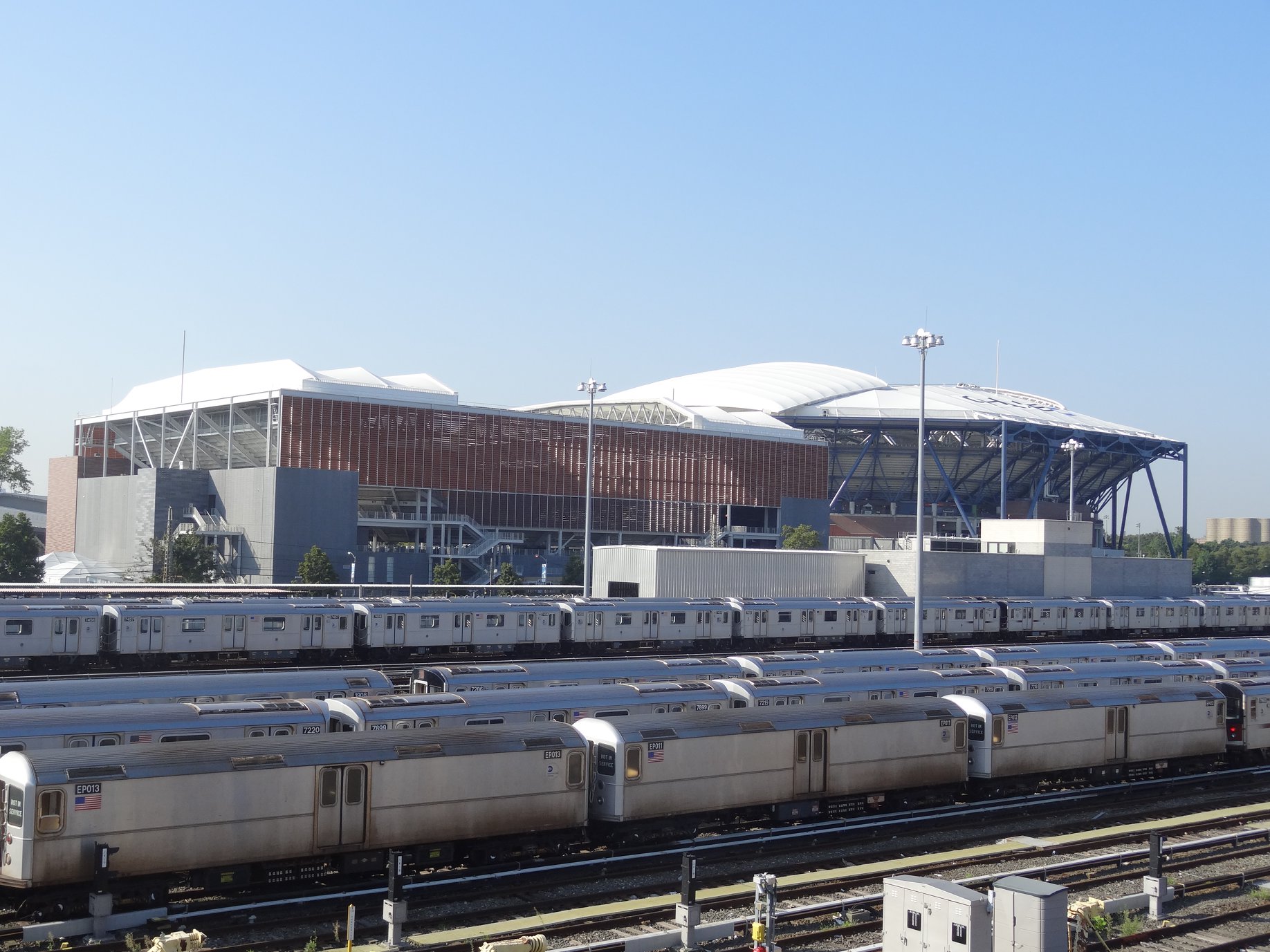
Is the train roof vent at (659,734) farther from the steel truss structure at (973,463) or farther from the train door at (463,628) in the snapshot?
the steel truss structure at (973,463)

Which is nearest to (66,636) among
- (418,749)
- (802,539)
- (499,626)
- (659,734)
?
(499,626)

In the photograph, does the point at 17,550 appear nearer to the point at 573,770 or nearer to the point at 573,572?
the point at 573,572

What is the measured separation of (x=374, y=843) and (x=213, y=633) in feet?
107

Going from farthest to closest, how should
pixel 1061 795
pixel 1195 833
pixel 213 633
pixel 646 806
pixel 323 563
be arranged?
pixel 323 563 < pixel 213 633 < pixel 1061 795 < pixel 1195 833 < pixel 646 806

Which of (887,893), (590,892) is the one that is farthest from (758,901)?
(590,892)

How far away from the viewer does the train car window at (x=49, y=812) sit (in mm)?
18452

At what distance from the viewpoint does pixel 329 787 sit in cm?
2109

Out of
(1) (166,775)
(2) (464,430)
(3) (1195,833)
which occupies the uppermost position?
(2) (464,430)

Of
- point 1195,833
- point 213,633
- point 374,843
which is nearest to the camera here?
point 374,843

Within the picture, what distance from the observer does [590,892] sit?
22.4m

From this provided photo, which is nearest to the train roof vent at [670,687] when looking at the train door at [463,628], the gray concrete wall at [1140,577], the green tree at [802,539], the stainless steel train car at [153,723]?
the stainless steel train car at [153,723]

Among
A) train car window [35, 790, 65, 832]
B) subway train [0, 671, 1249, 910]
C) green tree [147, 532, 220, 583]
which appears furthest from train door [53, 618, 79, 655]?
green tree [147, 532, 220, 583]

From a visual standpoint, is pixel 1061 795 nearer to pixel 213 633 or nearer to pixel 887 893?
pixel 887 893

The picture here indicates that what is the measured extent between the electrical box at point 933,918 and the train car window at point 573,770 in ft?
25.0
